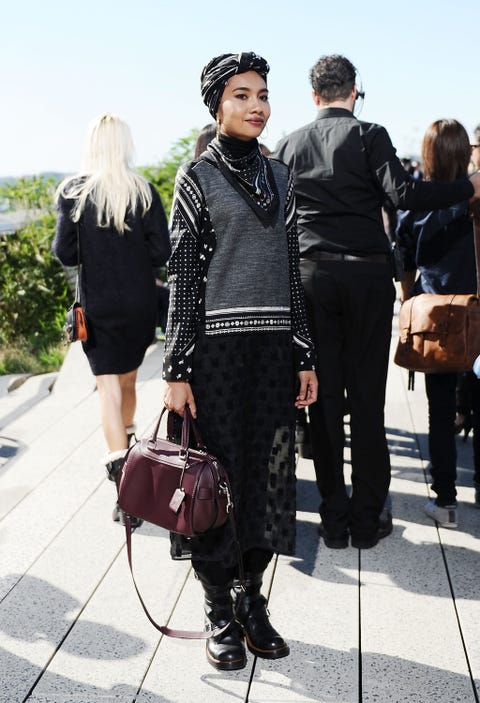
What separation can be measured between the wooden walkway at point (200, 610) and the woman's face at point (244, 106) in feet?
6.03

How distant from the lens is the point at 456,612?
11.0 ft

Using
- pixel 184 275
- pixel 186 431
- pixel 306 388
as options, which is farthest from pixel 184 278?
pixel 306 388

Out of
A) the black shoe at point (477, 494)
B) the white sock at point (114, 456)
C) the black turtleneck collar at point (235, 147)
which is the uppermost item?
the black turtleneck collar at point (235, 147)

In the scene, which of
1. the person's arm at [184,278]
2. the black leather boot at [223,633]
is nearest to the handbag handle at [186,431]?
the person's arm at [184,278]

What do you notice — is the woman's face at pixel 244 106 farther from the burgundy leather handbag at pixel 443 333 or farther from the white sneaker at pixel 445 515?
the white sneaker at pixel 445 515

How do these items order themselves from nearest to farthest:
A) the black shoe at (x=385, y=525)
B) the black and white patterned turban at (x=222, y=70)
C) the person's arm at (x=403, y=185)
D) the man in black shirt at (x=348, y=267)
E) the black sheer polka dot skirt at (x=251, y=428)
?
the black and white patterned turban at (x=222, y=70), the black sheer polka dot skirt at (x=251, y=428), the person's arm at (x=403, y=185), the man in black shirt at (x=348, y=267), the black shoe at (x=385, y=525)

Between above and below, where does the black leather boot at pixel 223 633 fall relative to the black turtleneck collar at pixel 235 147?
below

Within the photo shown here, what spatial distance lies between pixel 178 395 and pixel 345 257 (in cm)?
123

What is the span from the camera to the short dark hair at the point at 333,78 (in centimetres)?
384

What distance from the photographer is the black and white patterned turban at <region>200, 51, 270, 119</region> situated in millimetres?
2828

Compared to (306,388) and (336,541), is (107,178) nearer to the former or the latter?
(306,388)

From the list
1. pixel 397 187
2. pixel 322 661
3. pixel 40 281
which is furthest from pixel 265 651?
pixel 40 281

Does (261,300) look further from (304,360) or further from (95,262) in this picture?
(95,262)

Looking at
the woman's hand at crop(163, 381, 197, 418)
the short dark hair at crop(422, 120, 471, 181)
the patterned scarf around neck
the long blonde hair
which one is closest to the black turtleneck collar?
the patterned scarf around neck
